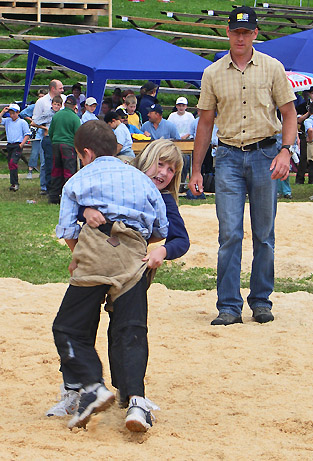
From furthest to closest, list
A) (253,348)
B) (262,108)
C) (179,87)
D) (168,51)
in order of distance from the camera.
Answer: (179,87), (168,51), (262,108), (253,348)

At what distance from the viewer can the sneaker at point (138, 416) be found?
3.79m

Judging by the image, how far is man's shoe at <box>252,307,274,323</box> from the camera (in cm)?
647

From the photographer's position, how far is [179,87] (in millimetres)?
26344

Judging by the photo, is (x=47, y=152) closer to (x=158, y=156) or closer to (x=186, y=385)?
(x=186, y=385)

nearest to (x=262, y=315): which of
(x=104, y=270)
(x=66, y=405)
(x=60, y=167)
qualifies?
(x=66, y=405)

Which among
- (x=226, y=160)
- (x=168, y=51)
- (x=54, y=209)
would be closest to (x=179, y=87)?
(x=168, y=51)

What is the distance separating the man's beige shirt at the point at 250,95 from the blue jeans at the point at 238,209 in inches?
5.9

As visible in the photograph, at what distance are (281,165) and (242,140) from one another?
43 centimetres

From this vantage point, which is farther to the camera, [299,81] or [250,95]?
[299,81]

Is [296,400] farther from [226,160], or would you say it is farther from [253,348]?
[226,160]

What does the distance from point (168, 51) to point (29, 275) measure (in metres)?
9.88

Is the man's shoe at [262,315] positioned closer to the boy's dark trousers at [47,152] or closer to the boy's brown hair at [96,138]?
the boy's brown hair at [96,138]

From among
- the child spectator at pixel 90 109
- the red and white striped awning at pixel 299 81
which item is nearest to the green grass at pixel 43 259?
the child spectator at pixel 90 109

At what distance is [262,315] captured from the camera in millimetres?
6480
